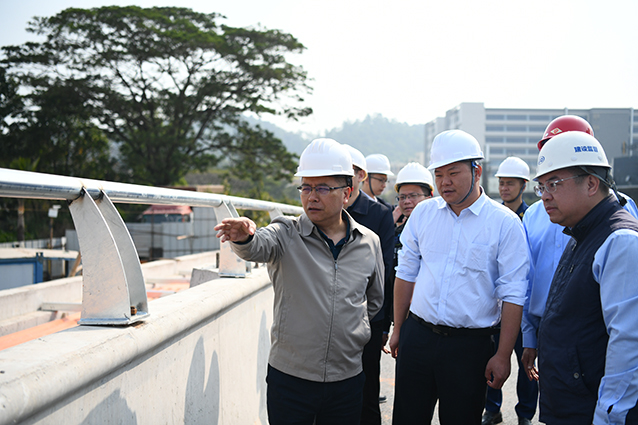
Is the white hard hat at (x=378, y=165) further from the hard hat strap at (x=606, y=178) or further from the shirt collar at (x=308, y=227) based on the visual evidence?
the hard hat strap at (x=606, y=178)

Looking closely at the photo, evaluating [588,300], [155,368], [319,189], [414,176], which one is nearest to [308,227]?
[319,189]

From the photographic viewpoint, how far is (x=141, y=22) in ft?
94.4

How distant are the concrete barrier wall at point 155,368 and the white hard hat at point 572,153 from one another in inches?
74.4

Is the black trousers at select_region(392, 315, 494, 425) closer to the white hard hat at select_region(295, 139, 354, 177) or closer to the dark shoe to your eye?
the white hard hat at select_region(295, 139, 354, 177)

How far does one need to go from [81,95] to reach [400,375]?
31.6m

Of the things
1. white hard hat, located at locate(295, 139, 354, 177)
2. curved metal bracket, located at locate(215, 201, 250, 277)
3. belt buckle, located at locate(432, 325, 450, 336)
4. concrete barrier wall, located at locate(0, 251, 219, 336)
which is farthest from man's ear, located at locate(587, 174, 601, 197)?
concrete barrier wall, located at locate(0, 251, 219, 336)

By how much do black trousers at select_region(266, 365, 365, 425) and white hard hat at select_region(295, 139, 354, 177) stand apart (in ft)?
3.32

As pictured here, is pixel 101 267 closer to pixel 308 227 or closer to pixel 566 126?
pixel 308 227

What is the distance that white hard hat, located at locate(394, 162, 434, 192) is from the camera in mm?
5215

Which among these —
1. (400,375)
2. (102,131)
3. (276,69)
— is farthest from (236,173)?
(400,375)

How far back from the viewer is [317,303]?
2.32 metres

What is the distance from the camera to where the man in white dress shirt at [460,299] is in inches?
108

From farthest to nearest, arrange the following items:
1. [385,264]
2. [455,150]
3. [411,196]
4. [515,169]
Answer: [515,169], [411,196], [385,264], [455,150]

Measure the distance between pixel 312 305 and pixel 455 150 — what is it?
4.28 ft
